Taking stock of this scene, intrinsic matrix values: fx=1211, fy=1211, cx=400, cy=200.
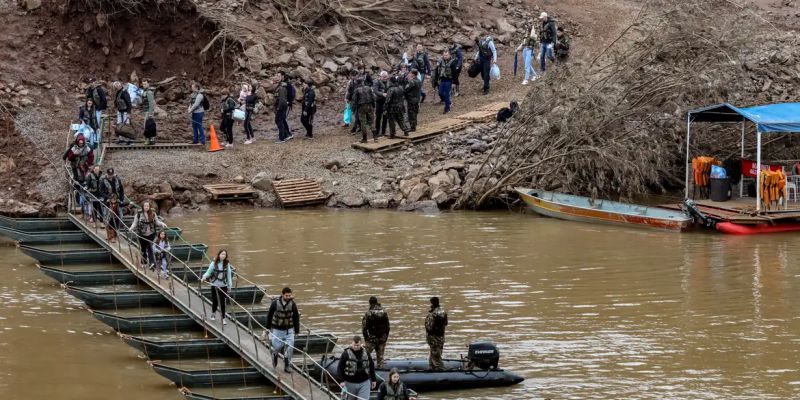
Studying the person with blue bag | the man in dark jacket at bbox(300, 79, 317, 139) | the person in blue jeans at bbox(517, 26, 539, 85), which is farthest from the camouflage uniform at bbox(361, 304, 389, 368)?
the person in blue jeans at bbox(517, 26, 539, 85)

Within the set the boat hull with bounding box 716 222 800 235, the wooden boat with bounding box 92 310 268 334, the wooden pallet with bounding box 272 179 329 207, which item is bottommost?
the wooden boat with bounding box 92 310 268 334

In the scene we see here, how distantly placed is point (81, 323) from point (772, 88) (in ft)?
72.4

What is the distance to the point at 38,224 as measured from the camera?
91.2 ft

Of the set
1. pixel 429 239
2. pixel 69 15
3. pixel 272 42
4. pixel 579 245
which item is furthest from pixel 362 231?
pixel 69 15

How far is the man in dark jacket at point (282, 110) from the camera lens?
3550 centimetres

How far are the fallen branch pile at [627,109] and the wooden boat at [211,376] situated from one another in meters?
14.6

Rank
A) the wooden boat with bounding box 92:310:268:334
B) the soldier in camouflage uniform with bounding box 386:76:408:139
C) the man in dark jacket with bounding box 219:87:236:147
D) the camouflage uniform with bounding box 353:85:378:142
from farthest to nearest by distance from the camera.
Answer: the man in dark jacket with bounding box 219:87:236:147 < the soldier in camouflage uniform with bounding box 386:76:408:139 < the camouflage uniform with bounding box 353:85:378:142 < the wooden boat with bounding box 92:310:268:334

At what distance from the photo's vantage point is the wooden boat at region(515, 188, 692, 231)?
30.6 m

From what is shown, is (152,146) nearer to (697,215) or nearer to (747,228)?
(697,215)

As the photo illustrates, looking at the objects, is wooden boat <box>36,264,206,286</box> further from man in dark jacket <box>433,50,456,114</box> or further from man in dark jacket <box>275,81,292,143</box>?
man in dark jacket <box>433,50,456,114</box>

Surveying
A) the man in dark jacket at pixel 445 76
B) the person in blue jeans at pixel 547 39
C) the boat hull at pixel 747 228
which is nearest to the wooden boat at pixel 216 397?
the boat hull at pixel 747 228

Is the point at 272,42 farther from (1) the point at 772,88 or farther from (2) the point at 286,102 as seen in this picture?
(1) the point at 772,88

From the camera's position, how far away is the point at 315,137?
3688cm

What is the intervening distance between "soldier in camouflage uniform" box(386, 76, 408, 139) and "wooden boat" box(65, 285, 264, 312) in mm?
11958
